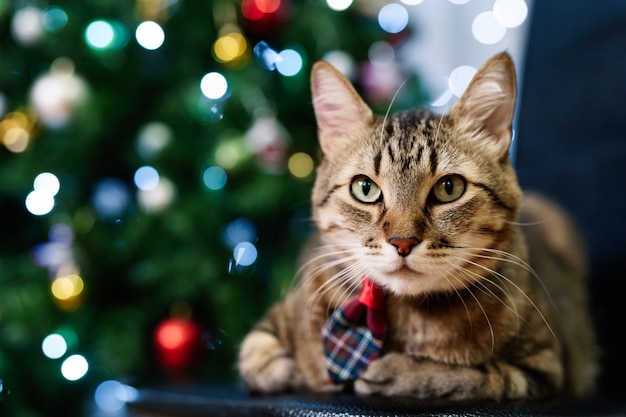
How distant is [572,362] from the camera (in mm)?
1062

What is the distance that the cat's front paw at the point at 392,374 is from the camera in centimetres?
81

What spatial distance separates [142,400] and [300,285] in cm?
38

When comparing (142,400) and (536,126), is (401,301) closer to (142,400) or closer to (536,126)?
(142,400)

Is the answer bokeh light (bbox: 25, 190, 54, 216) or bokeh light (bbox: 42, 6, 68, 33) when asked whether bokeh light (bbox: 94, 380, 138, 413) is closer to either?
bokeh light (bbox: 25, 190, 54, 216)

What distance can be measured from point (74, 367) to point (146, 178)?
0.57m

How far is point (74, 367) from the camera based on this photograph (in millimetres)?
1677

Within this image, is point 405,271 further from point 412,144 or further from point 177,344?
point 177,344

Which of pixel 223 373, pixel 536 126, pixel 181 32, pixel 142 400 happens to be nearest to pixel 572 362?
pixel 536 126

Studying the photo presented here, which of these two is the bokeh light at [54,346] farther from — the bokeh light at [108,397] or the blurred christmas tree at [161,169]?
the bokeh light at [108,397]

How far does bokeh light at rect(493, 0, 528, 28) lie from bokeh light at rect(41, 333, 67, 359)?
5.66 feet

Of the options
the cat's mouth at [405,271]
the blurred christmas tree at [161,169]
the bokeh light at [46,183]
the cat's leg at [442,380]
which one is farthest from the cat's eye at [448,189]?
the bokeh light at [46,183]

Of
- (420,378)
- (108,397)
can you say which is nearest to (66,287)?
(108,397)

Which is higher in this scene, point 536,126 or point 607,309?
point 536,126

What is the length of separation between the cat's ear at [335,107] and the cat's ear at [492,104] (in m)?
0.14
